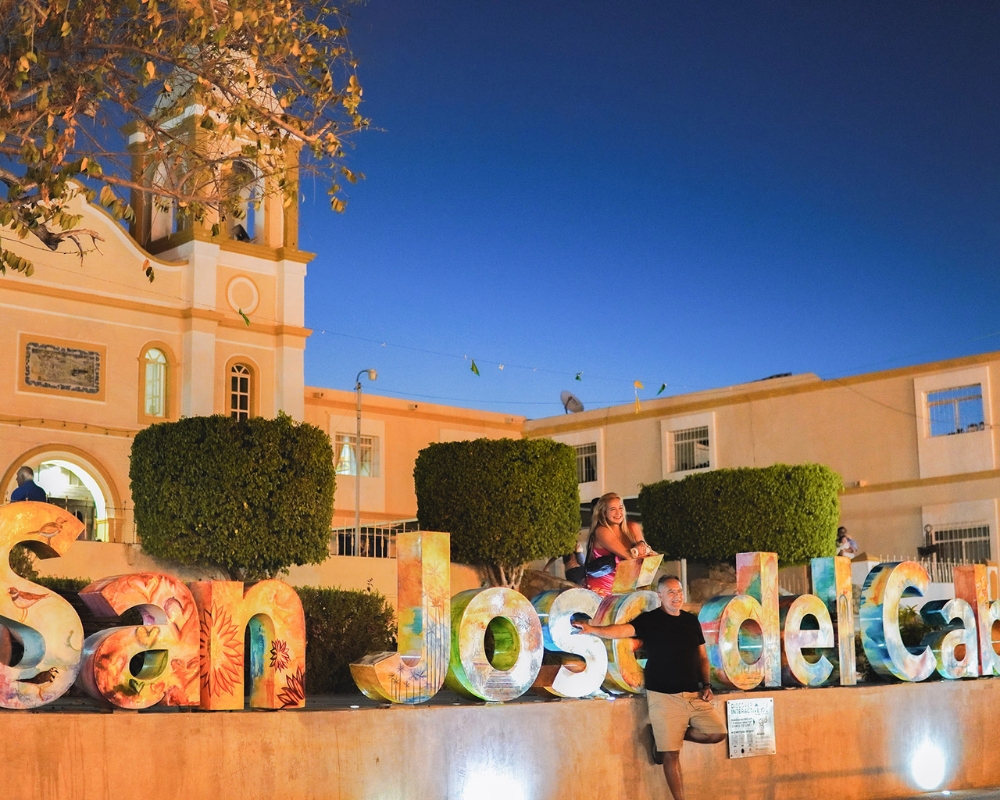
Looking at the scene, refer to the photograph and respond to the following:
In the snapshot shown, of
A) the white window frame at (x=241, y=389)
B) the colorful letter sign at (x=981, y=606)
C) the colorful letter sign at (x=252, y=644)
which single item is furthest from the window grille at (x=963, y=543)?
the colorful letter sign at (x=252, y=644)

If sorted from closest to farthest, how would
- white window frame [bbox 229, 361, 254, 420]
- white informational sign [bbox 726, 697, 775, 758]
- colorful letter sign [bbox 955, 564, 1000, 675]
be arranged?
white informational sign [bbox 726, 697, 775, 758] → colorful letter sign [bbox 955, 564, 1000, 675] → white window frame [bbox 229, 361, 254, 420]

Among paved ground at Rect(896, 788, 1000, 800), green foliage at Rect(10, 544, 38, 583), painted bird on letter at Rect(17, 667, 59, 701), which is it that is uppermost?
green foliage at Rect(10, 544, 38, 583)

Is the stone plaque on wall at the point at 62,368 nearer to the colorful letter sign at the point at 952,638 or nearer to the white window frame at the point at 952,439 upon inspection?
the colorful letter sign at the point at 952,638

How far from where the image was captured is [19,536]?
27.4 feet

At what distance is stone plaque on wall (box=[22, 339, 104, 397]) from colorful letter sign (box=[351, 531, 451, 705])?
18.0 metres

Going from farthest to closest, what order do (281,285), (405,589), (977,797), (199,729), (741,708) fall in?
(281,285)
(977,797)
(741,708)
(405,589)
(199,729)

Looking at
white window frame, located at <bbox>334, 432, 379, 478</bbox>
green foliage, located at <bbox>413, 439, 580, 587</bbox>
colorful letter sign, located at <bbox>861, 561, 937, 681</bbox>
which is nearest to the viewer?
colorful letter sign, located at <bbox>861, 561, 937, 681</bbox>

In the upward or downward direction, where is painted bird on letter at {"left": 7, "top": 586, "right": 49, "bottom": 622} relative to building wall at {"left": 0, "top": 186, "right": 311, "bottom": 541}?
downward

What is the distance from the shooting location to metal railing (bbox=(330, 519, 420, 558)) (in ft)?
82.3

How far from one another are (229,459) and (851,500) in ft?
58.7

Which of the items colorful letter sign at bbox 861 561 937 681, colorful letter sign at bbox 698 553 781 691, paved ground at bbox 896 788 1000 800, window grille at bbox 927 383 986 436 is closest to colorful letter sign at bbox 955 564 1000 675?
colorful letter sign at bbox 861 561 937 681

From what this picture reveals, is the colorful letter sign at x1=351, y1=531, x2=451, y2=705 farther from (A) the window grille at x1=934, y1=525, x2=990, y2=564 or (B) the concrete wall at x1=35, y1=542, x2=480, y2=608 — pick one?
(A) the window grille at x1=934, y1=525, x2=990, y2=564

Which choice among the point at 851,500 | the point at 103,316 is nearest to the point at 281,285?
the point at 103,316

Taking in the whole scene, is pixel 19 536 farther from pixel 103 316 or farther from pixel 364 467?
pixel 364 467
